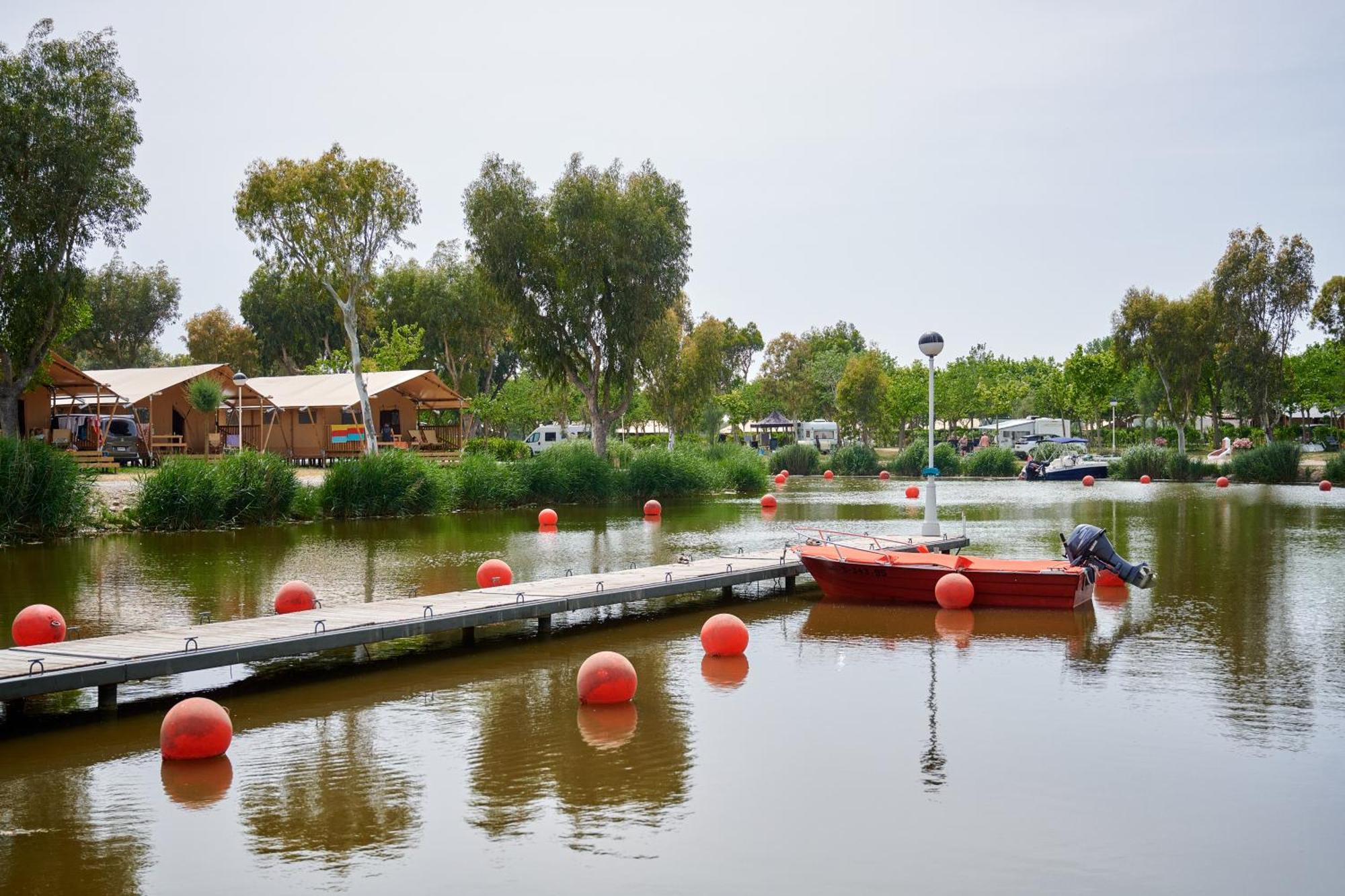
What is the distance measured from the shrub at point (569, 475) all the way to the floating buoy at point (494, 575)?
76.2ft

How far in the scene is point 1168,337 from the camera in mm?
66500

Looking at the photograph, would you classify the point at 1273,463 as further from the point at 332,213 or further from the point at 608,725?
the point at 608,725

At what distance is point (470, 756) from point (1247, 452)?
54.8m

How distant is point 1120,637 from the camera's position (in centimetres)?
1667

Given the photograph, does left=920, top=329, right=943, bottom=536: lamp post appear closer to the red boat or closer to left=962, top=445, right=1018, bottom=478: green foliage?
the red boat

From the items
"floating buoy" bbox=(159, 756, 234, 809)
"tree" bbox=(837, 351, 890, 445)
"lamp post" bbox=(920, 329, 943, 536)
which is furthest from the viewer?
"tree" bbox=(837, 351, 890, 445)

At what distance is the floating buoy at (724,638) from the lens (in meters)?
15.5

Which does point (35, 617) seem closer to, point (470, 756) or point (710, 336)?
point (470, 756)

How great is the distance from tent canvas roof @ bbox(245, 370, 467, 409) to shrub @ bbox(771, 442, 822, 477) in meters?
19.1

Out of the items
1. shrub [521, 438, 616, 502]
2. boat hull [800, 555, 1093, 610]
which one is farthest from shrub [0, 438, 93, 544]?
boat hull [800, 555, 1093, 610]

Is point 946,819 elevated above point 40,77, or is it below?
below

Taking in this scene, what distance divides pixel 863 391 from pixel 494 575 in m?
64.6

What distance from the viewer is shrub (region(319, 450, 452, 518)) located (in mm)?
35938

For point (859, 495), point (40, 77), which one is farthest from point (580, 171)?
point (40, 77)
